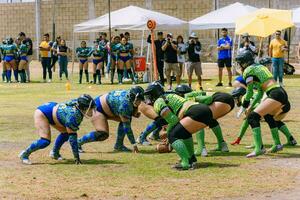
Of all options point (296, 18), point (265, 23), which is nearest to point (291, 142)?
point (265, 23)

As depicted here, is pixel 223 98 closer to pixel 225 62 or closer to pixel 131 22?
pixel 225 62

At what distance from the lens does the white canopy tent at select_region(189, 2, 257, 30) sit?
33031 millimetres

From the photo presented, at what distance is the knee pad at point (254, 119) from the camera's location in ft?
40.6

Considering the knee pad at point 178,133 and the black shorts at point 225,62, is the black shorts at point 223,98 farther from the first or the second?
→ the black shorts at point 225,62

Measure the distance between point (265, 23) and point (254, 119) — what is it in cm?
1592

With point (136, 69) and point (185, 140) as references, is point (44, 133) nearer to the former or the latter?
point (185, 140)

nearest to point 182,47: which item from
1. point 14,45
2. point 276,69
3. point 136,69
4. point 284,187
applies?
point 136,69

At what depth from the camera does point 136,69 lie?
1262 inches

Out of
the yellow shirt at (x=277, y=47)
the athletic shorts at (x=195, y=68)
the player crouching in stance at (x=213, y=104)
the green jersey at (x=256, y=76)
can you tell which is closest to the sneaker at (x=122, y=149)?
the player crouching in stance at (x=213, y=104)

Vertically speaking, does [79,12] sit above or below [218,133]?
above

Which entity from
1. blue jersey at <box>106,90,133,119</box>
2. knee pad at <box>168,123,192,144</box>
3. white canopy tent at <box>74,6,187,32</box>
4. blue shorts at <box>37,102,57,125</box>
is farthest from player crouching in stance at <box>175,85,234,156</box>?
white canopy tent at <box>74,6,187,32</box>

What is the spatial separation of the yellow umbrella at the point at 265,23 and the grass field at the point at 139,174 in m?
12.8

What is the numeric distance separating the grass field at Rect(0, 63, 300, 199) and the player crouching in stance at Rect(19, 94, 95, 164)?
30 cm

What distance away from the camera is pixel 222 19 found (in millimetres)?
33375
